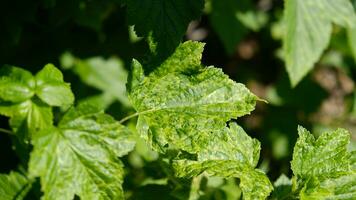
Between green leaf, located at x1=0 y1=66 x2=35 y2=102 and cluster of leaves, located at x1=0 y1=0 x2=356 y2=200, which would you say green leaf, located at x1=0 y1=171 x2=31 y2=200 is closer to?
cluster of leaves, located at x1=0 y1=0 x2=356 y2=200

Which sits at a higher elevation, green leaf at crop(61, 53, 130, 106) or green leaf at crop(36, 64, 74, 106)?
green leaf at crop(36, 64, 74, 106)

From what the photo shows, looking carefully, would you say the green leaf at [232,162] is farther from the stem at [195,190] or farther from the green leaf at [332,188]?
the stem at [195,190]

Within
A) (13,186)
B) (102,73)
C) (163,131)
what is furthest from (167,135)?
(102,73)

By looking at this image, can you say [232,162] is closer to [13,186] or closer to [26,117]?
[26,117]

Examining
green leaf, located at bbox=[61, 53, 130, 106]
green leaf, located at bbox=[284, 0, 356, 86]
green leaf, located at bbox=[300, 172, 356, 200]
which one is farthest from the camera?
green leaf, located at bbox=[61, 53, 130, 106]

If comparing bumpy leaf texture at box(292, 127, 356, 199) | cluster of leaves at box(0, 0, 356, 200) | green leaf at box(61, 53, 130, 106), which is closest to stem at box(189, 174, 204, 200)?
cluster of leaves at box(0, 0, 356, 200)

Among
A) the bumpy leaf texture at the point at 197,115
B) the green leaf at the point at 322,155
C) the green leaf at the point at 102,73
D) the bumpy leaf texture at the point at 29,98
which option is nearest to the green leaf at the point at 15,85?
the bumpy leaf texture at the point at 29,98
